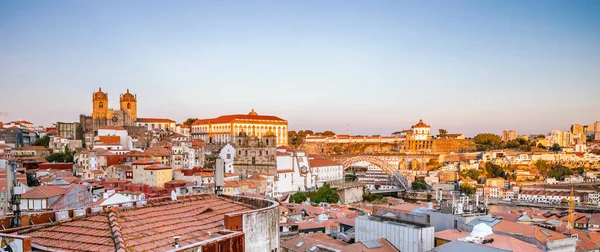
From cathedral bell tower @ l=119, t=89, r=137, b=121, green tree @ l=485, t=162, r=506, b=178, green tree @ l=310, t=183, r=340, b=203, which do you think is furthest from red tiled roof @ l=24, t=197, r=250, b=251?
green tree @ l=485, t=162, r=506, b=178

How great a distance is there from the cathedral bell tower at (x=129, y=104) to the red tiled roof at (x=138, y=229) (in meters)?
32.6

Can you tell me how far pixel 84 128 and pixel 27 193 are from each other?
82.9 ft

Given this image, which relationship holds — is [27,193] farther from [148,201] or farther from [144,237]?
[144,237]

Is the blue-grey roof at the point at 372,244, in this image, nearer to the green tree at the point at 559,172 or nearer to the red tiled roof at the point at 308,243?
the red tiled roof at the point at 308,243

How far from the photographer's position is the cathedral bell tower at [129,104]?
116 ft

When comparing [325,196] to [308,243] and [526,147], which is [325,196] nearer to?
[308,243]

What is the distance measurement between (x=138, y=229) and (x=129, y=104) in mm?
33872

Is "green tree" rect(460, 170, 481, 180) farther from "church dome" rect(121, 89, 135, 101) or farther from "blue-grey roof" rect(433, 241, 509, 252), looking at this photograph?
"blue-grey roof" rect(433, 241, 509, 252)

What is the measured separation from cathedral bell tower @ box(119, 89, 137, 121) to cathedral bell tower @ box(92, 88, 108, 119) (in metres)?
1.57

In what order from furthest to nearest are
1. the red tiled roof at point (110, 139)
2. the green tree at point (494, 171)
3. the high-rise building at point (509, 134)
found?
the high-rise building at point (509, 134)
the green tree at point (494, 171)
the red tiled roof at point (110, 139)

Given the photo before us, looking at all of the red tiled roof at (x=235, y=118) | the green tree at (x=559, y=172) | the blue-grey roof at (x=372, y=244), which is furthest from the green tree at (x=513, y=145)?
the blue-grey roof at (x=372, y=244)

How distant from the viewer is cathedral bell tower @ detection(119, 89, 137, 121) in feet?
116

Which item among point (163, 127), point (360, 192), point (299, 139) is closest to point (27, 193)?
point (360, 192)

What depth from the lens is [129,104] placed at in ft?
117
